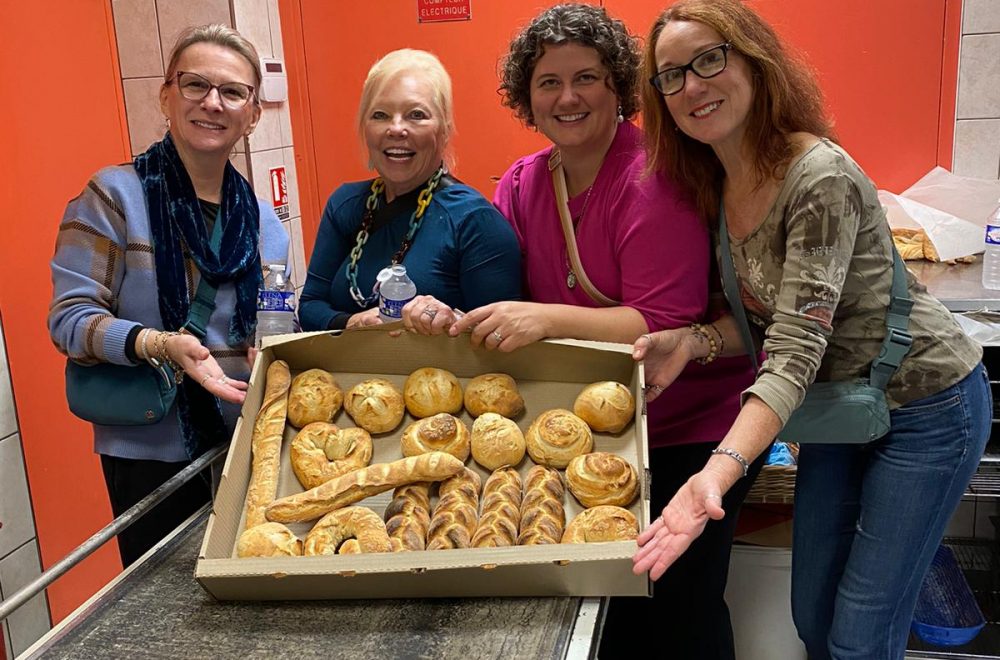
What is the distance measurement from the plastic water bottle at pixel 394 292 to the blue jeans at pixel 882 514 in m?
0.76

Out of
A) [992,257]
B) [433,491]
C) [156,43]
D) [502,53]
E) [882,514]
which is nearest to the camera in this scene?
[433,491]

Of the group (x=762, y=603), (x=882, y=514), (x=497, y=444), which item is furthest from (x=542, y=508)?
(x=762, y=603)

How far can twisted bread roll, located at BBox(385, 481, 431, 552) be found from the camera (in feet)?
3.92

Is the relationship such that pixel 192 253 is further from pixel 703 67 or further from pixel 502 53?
pixel 502 53

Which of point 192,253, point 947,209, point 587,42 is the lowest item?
point 947,209

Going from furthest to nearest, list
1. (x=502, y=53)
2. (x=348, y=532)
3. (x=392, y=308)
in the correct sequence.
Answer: (x=502, y=53), (x=392, y=308), (x=348, y=532)

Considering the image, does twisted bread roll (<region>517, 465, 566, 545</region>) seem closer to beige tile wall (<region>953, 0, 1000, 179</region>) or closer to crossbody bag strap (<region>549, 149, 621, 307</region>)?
crossbody bag strap (<region>549, 149, 621, 307</region>)

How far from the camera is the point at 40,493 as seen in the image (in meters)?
2.49

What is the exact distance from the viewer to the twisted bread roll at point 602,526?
1.18m

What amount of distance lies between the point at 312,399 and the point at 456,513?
36 cm

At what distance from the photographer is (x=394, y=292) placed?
161cm

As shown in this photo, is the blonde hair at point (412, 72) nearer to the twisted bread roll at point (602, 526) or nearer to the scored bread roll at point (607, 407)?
the scored bread roll at point (607, 407)

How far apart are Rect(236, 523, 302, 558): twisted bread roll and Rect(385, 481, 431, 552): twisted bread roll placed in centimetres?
13

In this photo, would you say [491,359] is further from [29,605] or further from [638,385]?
[29,605]
